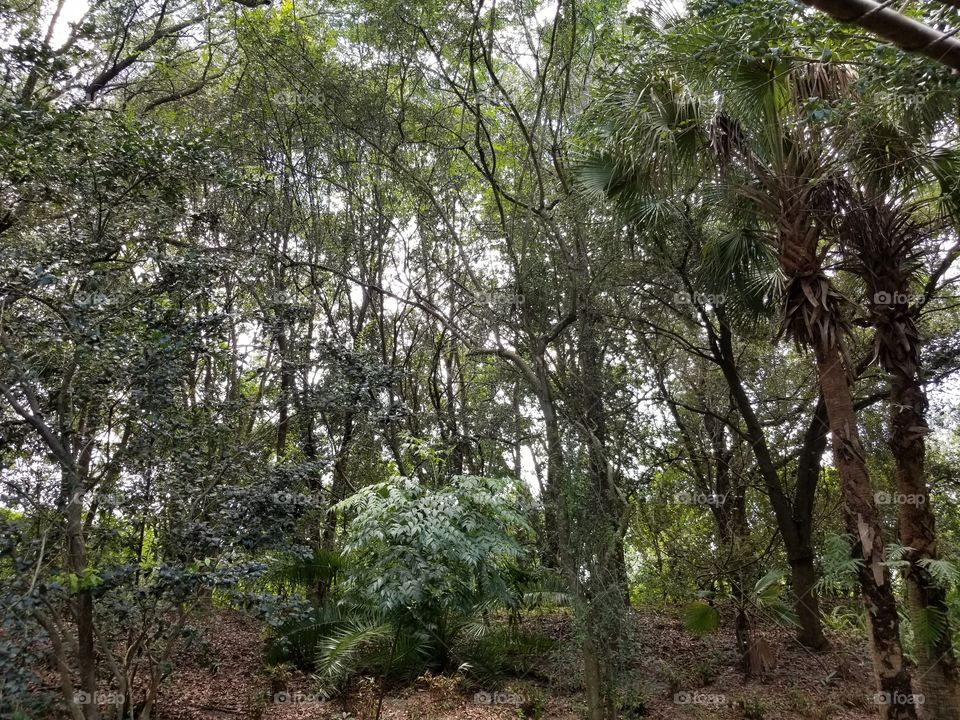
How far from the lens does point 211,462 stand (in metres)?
5.56

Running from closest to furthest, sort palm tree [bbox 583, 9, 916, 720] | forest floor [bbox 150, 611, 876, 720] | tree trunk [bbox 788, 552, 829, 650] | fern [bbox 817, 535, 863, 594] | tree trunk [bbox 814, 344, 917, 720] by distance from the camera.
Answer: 1. tree trunk [bbox 814, 344, 917, 720]
2. palm tree [bbox 583, 9, 916, 720]
3. fern [bbox 817, 535, 863, 594]
4. forest floor [bbox 150, 611, 876, 720]
5. tree trunk [bbox 788, 552, 829, 650]

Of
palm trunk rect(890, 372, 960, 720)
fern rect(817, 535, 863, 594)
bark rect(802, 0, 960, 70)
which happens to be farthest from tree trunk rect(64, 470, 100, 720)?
palm trunk rect(890, 372, 960, 720)

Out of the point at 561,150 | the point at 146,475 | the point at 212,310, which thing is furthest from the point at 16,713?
the point at 561,150

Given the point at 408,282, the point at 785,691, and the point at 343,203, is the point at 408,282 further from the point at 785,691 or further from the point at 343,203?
the point at 785,691

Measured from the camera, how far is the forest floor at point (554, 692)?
6812mm

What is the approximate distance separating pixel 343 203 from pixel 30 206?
4.58 m

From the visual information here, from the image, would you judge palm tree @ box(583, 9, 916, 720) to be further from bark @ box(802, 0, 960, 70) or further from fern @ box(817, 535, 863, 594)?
bark @ box(802, 0, 960, 70)

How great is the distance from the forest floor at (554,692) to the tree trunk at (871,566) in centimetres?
207

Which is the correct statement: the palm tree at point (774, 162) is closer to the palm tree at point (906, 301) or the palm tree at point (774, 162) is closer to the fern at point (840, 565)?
the fern at point (840, 565)

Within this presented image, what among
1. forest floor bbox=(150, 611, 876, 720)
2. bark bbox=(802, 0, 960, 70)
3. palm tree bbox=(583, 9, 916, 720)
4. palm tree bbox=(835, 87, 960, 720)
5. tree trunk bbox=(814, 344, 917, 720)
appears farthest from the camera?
forest floor bbox=(150, 611, 876, 720)

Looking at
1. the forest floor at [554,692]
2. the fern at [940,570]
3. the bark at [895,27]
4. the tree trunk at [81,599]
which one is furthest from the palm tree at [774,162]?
the tree trunk at [81,599]

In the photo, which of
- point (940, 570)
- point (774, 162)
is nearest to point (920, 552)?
point (940, 570)

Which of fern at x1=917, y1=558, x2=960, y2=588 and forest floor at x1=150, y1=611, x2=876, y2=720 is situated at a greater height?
fern at x1=917, y1=558, x2=960, y2=588

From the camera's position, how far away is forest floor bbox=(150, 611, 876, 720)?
6.81 metres
